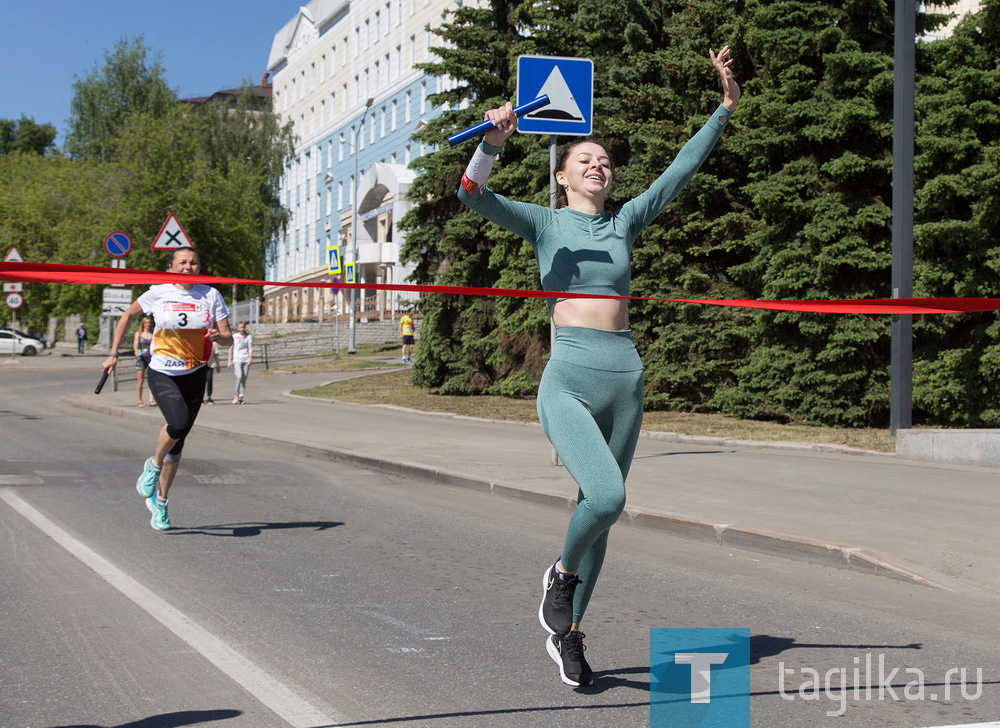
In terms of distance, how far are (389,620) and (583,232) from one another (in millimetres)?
2213

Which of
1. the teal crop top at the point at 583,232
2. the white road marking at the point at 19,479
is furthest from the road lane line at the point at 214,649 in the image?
the white road marking at the point at 19,479

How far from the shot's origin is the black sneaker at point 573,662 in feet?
14.4

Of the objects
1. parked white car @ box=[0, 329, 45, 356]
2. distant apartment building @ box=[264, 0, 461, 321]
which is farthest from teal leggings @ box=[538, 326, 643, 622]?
parked white car @ box=[0, 329, 45, 356]

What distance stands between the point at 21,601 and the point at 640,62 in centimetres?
1807

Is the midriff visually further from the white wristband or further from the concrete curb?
the concrete curb

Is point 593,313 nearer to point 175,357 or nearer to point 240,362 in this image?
point 175,357

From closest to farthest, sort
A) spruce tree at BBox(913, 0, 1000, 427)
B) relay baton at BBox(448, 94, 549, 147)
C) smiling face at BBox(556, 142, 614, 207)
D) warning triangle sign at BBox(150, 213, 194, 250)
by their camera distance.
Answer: relay baton at BBox(448, 94, 549, 147), smiling face at BBox(556, 142, 614, 207), spruce tree at BBox(913, 0, 1000, 427), warning triangle sign at BBox(150, 213, 194, 250)

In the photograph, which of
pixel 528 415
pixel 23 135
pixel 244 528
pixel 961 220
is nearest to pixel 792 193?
pixel 961 220

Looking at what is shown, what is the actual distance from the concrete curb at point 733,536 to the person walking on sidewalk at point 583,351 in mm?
2990

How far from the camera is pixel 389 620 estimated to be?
555 cm

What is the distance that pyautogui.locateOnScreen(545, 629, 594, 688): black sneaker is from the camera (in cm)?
438

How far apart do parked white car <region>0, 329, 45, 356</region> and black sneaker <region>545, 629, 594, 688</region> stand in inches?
2245

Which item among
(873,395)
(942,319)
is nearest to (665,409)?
(873,395)

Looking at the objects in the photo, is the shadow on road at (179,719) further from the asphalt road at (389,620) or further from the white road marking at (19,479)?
the white road marking at (19,479)
